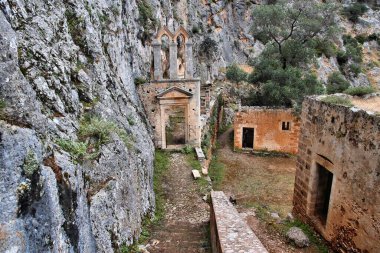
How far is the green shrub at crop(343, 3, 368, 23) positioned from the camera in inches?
1706

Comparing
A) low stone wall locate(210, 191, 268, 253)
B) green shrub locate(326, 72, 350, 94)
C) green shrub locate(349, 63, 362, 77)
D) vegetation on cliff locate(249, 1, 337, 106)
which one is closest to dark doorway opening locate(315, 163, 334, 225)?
low stone wall locate(210, 191, 268, 253)

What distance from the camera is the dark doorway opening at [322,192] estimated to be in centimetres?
944

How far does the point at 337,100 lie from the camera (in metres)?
8.61

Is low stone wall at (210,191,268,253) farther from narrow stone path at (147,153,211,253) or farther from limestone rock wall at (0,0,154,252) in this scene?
limestone rock wall at (0,0,154,252)

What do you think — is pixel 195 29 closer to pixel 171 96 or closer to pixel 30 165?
pixel 171 96

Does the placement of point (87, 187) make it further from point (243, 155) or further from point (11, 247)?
point (243, 155)

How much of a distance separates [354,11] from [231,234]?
157ft

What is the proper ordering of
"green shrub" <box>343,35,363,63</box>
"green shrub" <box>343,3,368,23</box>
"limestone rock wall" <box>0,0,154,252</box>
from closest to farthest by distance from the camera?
"limestone rock wall" <box>0,0,154,252</box> < "green shrub" <box>343,35,363,63</box> < "green shrub" <box>343,3,368,23</box>

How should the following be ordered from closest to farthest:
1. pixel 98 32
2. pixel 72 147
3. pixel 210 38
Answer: pixel 72 147
pixel 98 32
pixel 210 38

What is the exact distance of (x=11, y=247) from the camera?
3.56 meters

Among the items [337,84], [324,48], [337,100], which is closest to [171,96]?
[337,100]

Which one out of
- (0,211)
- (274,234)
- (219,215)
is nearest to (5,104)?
(0,211)

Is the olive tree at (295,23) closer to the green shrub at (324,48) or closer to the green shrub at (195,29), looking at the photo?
the green shrub at (324,48)

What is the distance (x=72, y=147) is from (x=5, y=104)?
→ 1.59 meters
